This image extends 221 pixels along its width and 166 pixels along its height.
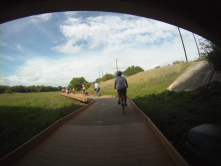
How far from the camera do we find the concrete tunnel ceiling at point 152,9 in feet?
12.3

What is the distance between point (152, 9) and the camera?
4305 mm

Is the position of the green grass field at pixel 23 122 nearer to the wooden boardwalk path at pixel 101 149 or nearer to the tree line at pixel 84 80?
the wooden boardwalk path at pixel 101 149

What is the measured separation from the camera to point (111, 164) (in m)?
2.19

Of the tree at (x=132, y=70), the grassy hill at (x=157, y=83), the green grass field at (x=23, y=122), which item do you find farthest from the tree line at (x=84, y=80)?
the green grass field at (x=23, y=122)

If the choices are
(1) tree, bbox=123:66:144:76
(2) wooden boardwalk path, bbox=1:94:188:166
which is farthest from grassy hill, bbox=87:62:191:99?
(1) tree, bbox=123:66:144:76

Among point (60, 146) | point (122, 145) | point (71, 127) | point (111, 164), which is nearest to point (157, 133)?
point (122, 145)

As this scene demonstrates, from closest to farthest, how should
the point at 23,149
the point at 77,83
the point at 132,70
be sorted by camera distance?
1. the point at 23,149
2. the point at 132,70
3. the point at 77,83

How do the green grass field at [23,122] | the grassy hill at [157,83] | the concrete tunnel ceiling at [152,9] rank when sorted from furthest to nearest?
1. the grassy hill at [157,83]
2. the green grass field at [23,122]
3. the concrete tunnel ceiling at [152,9]

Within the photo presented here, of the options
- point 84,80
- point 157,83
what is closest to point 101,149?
point 157,83

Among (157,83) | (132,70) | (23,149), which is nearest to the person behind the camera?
(23,149)

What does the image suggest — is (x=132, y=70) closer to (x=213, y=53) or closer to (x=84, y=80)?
(x=84, y=80)

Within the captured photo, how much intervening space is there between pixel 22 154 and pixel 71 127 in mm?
1638

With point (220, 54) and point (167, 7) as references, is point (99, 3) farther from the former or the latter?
point (220, 54)

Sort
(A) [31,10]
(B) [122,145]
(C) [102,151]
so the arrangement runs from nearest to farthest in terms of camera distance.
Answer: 1. (C) [102,151]
2. (B) [122,145]
3. (A) [31,10]
